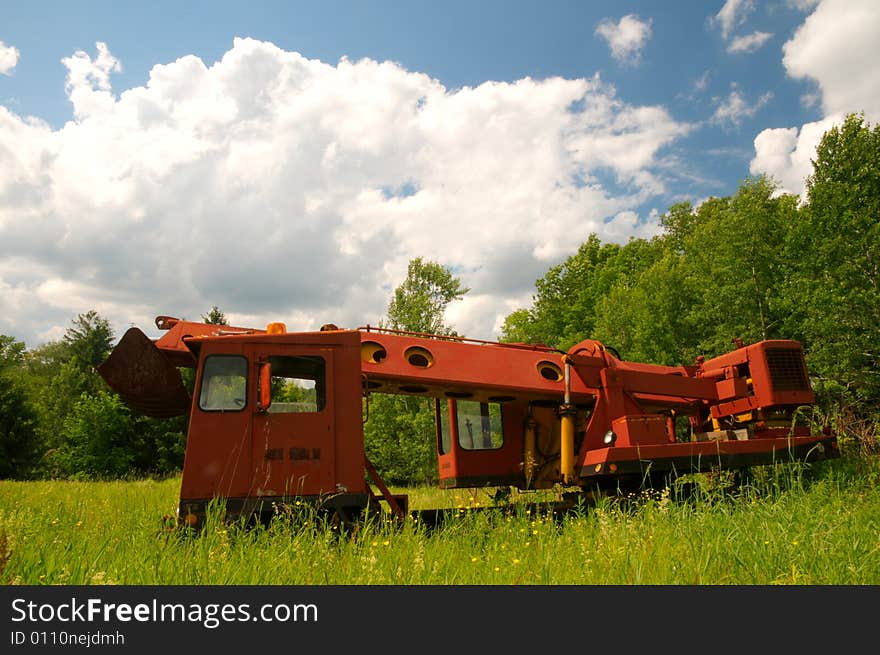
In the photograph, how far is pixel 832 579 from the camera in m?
3.54

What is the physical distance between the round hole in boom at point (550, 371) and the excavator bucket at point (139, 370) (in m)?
4.44

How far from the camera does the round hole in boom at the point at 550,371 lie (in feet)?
26.0

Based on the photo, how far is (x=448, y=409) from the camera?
892cm

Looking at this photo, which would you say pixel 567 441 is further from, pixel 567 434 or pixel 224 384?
pixel 224 384

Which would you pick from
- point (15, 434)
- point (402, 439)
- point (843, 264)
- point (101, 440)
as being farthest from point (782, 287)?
point (15, 434)

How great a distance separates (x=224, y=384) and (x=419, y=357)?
2344 mm

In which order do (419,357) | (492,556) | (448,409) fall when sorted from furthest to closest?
(448,409) < (419,357) < (492,556)

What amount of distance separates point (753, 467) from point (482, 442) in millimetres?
3587

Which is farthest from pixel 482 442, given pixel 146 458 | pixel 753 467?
pixel 146 458

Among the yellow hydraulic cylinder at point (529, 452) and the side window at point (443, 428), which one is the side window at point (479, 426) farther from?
the yellow hydraulic cylinder at point (529, 452)

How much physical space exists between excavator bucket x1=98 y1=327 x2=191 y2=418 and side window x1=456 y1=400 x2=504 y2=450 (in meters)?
3.96

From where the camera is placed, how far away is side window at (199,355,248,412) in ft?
19.6

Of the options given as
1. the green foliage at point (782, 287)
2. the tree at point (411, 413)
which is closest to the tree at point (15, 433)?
the tree at point (411, 413)

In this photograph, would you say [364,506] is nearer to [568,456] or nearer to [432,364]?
[432,364]
